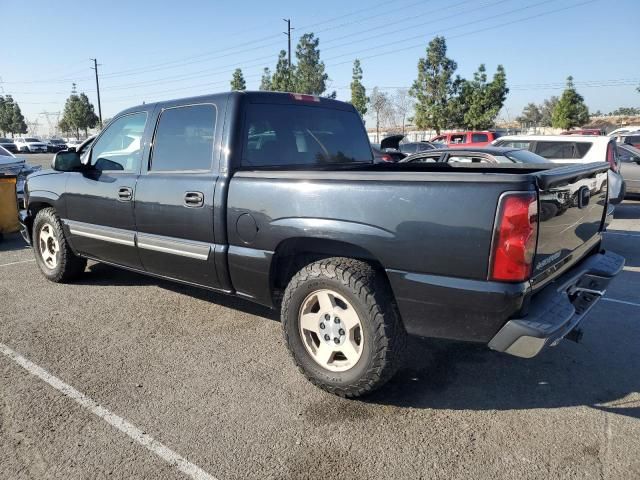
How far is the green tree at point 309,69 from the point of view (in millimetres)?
40156

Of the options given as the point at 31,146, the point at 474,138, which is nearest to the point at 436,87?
the point at 474,138

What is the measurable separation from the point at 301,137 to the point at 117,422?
245 centimetres

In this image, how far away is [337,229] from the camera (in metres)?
2.81

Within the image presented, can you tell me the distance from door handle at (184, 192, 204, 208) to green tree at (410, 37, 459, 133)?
37563 millimetres

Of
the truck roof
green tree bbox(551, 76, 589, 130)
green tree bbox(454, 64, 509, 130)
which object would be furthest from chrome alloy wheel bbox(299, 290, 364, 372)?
green tree bbox(551, 76, 589, 130)

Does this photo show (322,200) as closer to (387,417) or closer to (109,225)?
(387,417)

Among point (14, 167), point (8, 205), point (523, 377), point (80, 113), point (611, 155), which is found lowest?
point (523, 377)

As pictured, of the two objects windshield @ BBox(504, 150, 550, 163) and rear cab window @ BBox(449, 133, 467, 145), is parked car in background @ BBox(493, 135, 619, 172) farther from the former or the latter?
rear cab window @ BBox(449, 133, 467, 145)

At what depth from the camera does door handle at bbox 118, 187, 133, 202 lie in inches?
161

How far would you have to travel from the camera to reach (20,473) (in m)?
2.32

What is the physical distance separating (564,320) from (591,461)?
693mm

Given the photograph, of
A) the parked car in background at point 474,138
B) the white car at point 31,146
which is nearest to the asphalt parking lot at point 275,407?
the parked car in background at point 474,138

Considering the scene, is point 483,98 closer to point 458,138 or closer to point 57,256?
point 458,138

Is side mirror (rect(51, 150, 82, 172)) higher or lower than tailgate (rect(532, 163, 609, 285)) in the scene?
higher
